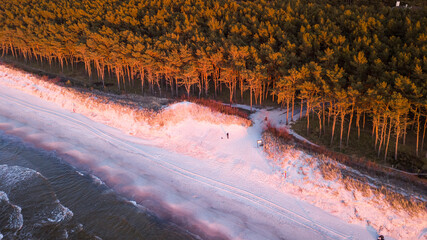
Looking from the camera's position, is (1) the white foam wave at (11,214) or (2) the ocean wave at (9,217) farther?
(1) the white foam wave at (11,214)

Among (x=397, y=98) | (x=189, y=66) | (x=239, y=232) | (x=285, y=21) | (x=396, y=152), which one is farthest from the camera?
(x=285, y=21)

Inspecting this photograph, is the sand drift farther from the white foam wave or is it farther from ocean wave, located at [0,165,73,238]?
the white foam wave

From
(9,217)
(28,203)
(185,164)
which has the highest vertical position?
(185,164)

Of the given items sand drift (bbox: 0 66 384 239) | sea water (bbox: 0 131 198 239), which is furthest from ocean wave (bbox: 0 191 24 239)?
sand drift (bbox: 0 66 384 239)

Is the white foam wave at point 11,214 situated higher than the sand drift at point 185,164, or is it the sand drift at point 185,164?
the sand drift at point 185,164

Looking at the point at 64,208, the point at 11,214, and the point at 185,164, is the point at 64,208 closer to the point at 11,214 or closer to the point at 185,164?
the point at 11,214

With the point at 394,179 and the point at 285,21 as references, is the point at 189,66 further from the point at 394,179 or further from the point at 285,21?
the point at 394,179

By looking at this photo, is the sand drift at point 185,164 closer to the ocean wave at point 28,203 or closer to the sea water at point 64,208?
the sea water at point 64,208

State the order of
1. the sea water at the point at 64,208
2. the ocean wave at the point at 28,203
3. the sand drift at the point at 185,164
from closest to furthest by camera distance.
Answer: the sea water at the point at 64,208 < the sand drift at the point at 185,164 < the ocean wave at the point at 28,203

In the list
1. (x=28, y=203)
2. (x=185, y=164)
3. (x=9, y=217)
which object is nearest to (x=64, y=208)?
(x=28, y=203)

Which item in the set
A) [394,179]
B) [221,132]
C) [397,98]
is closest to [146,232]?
[221,132]

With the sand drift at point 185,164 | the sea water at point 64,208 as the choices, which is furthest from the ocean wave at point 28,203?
the sand drift at point 185,164
